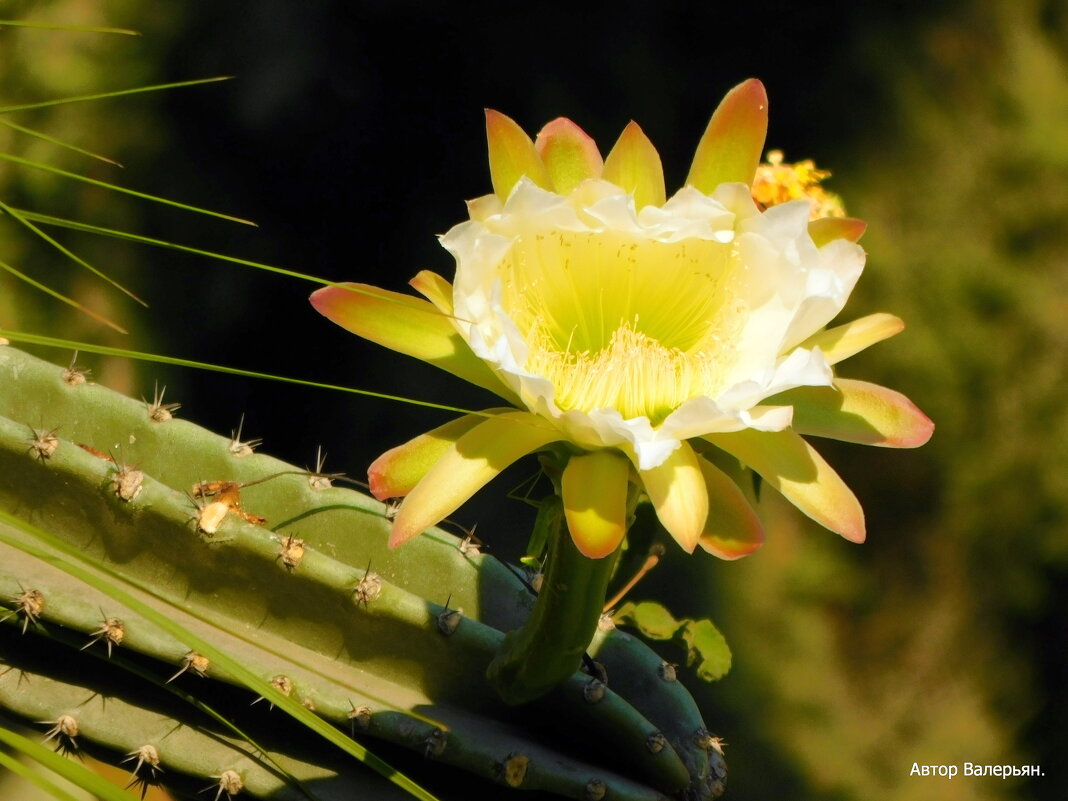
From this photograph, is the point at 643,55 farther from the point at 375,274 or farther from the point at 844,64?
the point at 375,274

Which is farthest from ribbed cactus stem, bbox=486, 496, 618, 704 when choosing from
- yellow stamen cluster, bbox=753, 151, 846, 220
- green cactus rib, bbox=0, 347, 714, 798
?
yellow stamen cluster, bbox=753, 151, 846, 220

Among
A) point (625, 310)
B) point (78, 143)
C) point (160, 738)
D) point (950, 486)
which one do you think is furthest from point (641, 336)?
point (78, 143)

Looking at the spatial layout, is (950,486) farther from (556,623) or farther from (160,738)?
(160,738)

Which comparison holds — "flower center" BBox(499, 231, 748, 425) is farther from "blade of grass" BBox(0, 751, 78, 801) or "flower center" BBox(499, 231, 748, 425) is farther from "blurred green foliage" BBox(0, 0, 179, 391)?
"blurred green foliage" BBox(0, 0, 179, 391)

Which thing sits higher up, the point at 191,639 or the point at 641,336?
the point at 641,336

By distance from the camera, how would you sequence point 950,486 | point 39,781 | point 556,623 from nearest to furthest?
point 39,781 < point 556,623 < point 950,486

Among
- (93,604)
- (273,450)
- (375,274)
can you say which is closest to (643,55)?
(375,274)
